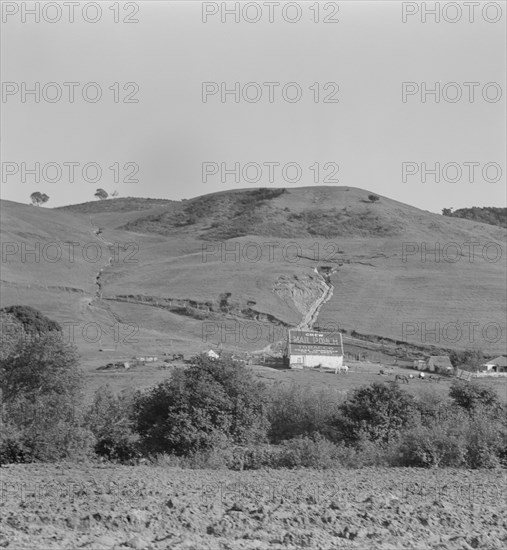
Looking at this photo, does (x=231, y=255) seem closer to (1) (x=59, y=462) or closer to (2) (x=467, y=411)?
(2) (x=467, y=411)

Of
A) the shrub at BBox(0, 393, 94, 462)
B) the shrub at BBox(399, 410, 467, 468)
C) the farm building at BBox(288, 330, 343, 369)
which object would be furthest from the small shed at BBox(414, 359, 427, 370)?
the shrub at BBox(0, 393, 94, 462)

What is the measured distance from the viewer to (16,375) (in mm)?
36781

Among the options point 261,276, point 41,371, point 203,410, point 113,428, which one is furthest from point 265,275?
point 113,428

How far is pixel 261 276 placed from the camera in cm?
11844

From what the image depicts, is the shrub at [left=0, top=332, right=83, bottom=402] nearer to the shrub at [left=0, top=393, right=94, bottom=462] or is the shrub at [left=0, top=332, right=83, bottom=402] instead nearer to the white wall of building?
the shrub at [left=0, top=393, right=94, bottom=462]

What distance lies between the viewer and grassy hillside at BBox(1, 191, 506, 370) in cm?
9506

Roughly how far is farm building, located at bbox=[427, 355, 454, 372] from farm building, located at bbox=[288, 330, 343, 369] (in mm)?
7865

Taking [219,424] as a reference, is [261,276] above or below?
above

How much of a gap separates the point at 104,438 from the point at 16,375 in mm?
5662

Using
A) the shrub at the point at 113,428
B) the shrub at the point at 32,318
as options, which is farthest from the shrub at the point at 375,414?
the shrub at the point at 32,318

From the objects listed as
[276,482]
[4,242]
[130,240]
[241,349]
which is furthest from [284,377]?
[130,240]

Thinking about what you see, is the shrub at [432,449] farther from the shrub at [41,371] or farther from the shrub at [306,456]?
the shrub at [41,371]

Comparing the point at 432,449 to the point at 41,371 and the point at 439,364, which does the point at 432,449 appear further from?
the point at 439,364

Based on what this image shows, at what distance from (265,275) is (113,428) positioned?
85437 mm
